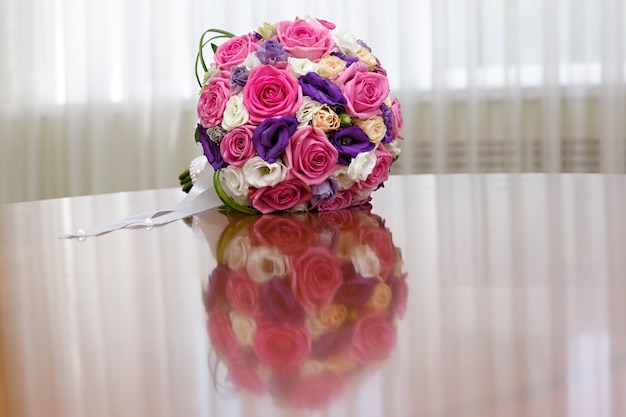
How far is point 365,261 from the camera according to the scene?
26.6 inches

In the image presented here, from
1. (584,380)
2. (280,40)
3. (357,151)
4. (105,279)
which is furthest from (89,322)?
(280,40)

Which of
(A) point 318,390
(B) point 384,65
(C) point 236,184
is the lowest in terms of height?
(A) point 318,390

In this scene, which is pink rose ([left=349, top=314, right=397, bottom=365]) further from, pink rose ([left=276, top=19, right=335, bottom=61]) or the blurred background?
the blurred background

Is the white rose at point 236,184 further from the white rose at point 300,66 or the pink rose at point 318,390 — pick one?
the pink rose at point 318,390

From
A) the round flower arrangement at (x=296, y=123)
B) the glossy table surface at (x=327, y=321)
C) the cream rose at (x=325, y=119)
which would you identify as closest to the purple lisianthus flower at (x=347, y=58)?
the round flower arrangement at (x=296, y=123)

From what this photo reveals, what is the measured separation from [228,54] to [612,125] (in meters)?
2.49

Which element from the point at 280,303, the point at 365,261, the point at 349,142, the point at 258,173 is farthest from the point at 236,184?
the point at 280,303

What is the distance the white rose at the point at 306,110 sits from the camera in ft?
3.60

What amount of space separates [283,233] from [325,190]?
0.21 m

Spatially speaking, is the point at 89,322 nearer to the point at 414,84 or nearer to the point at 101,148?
the point at 414,84

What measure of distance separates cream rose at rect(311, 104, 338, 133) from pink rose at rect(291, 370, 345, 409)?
0.75 m

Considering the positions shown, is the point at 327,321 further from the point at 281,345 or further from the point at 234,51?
the point at 234,51

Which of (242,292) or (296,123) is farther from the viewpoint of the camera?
(296,123)

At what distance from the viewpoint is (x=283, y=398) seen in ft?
1.10
